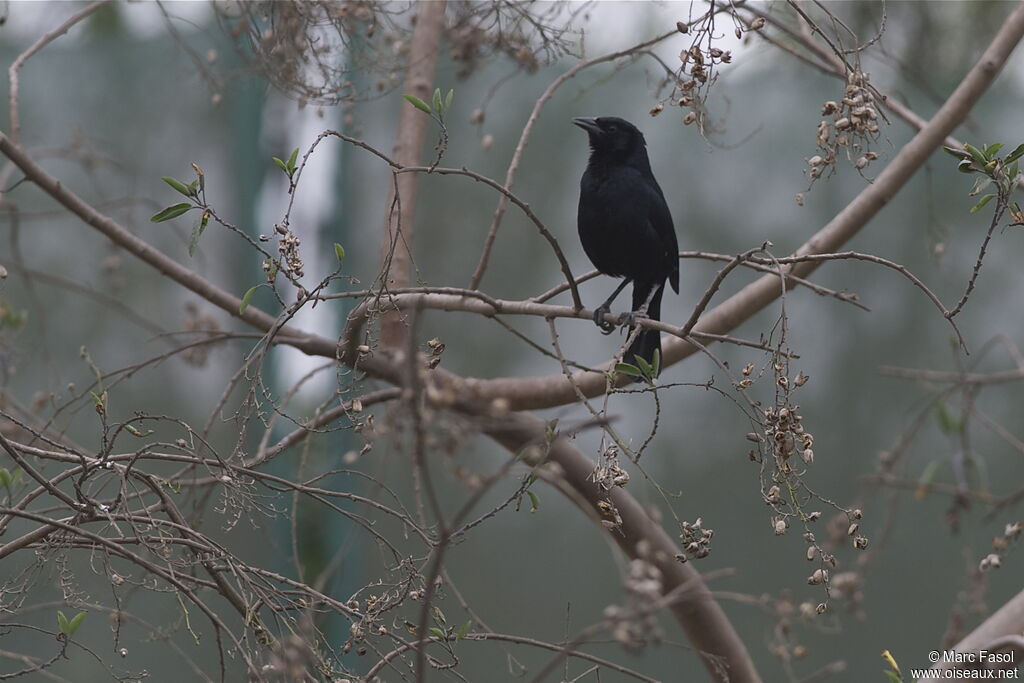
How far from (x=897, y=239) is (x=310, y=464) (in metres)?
2.26

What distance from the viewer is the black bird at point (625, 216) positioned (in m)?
2.67

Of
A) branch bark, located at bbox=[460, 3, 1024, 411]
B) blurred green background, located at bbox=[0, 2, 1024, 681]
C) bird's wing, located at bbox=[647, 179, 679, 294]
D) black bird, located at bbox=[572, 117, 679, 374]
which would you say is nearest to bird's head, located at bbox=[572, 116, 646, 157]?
black bird, located at bbox=[572, 117, 679, 374]

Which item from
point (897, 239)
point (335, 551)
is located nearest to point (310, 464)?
point (335, 551)

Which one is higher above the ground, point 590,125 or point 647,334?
point 590,125

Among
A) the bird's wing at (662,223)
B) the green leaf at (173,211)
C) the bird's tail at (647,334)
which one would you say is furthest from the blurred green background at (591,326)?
the green leaf at (173,211)

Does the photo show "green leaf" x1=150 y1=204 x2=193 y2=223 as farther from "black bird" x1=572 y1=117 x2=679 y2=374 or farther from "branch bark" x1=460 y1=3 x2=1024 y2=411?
"black bird" x1=572 y1=117 x2=679 y2=374

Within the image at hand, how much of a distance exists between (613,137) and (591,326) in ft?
3.26

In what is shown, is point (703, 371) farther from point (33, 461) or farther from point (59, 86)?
point (59, 86)

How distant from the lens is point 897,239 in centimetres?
371

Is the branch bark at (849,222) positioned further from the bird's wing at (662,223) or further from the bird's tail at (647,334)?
the bird's wing at (662,223)

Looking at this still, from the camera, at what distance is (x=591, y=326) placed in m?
3.67

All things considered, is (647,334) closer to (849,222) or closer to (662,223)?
(662,223)

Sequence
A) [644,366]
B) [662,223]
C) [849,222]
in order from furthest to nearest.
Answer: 1. [662,223]
2. [849,222]
3. [644,366]

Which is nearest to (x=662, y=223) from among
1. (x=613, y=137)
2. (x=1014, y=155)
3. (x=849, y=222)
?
(x=613, y=137)
